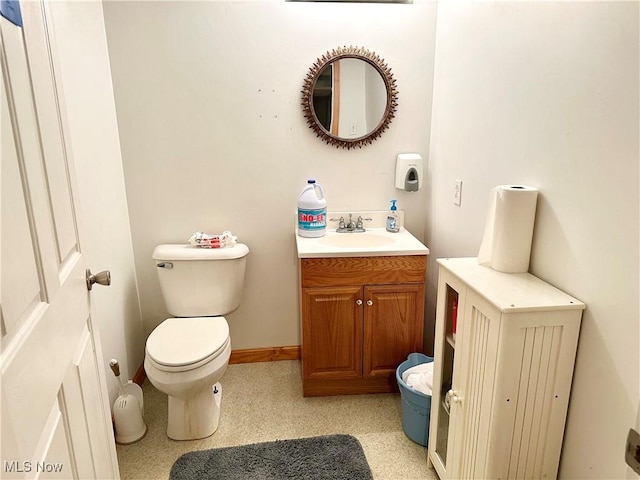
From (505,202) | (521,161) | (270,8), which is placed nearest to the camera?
(505,202)

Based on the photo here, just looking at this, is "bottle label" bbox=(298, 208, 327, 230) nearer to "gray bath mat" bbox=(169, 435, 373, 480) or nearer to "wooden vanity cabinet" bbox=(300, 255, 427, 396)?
"wooden vanity cabinet" bbox=(300, 255, 427, 396)

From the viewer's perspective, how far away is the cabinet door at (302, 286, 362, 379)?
7.04 ft

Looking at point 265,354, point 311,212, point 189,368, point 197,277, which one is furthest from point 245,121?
point 265,354

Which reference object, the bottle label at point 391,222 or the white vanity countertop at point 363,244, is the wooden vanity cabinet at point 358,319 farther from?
the bottle label at point 391,222

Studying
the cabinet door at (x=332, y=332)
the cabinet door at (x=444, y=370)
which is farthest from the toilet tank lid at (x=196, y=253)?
the cabinet door at (x=444, y=370)

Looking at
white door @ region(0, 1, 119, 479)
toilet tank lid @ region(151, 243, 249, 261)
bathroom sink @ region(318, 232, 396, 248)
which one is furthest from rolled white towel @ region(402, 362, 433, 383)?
white door @ region(0, 1, 119, 479)

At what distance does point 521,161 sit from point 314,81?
1197 mm

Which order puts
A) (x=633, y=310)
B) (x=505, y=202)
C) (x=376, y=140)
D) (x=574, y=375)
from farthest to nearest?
(x=376, y=140), (x=505, y=202), (x=574, y=375), (x=633, y=310)

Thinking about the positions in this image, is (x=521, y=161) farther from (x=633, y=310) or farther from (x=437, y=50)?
(x=437, y=50)

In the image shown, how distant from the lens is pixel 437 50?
2.29m

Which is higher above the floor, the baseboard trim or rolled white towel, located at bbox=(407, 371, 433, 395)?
rolled white towel, located at bbox=(407, 371, 433, 395)

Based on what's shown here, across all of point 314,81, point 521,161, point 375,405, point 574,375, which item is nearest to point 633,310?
point 574,375

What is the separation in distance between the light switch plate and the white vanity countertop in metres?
1.25

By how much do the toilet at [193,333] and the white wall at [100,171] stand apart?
7.8 inches
